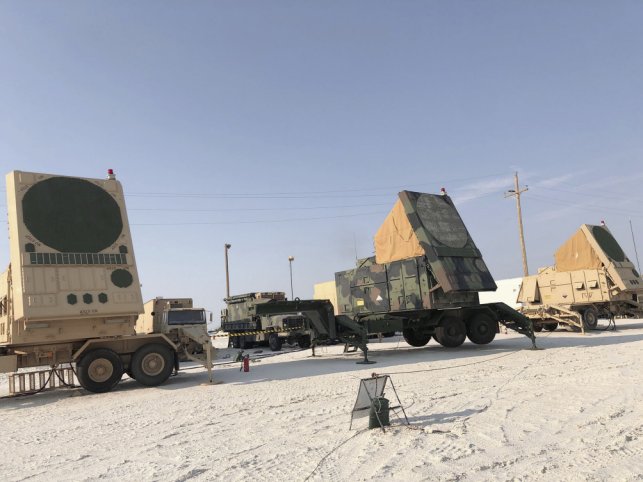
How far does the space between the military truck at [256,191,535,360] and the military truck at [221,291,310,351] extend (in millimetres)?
3719

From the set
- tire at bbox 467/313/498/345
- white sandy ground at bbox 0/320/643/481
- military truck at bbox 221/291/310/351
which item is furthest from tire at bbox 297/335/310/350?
white sandy ground at bbox 0/320/643/481

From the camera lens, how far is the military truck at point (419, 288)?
46.8 ft

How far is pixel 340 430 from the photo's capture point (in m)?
5.74

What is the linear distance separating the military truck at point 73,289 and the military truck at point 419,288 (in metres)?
4.07

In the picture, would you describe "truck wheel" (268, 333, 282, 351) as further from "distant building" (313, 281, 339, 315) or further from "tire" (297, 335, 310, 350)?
"distant building" (313, 281, 339, 315)

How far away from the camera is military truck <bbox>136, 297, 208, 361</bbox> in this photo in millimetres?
12352

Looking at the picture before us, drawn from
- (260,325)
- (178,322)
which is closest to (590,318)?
Answer: (260,325)

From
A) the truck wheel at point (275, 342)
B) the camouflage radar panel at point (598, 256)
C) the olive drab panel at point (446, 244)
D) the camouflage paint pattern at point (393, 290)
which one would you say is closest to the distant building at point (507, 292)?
the camouflage radar panel at point (598, 256)

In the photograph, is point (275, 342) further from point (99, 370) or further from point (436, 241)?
point (99, 370)

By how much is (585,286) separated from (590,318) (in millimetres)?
1507

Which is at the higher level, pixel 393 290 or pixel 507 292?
pixel 393 290

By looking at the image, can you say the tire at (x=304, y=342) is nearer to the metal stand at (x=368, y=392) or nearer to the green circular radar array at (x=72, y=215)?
the green circular radar array at (x=72, y=215)

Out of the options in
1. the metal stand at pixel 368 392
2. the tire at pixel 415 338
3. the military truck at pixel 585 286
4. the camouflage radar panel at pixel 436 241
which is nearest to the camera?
the metal stand at pixel 368 392

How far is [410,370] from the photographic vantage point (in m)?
11.2
